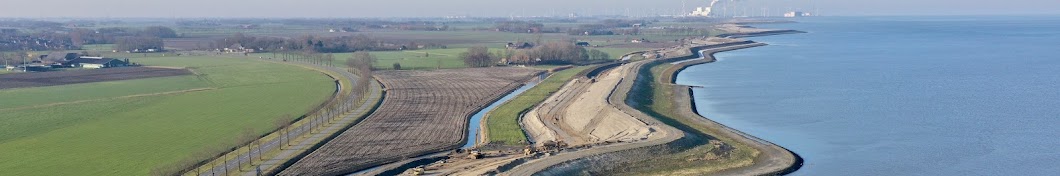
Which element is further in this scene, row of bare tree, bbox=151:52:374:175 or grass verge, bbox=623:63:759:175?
grass verge, bbox=623:63:759:175

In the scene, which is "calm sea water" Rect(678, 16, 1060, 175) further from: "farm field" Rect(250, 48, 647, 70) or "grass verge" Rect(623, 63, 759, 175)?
"farm field" Rect(250, 48, 647, 70)

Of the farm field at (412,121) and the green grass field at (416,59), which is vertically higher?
the green grass field at (416,59)

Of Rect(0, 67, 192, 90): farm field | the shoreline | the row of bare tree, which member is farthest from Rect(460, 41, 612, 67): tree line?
the shoreline

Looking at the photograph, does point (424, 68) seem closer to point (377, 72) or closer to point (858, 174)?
point (377, 72)

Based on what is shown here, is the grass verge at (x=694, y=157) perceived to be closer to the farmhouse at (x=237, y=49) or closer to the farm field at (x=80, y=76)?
the farm field at (x=80, y=76)

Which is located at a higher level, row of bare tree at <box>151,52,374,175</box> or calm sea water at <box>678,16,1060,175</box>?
row of bare tree at <box>151,52,374,175</box>

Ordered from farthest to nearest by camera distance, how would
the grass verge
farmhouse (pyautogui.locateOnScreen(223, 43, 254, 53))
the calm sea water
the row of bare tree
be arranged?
1. farmhouse (pyautogui.locateOnScreen(223, 43, 254, 53))
2. the calm sea water
3. the grass verge
4. the row of bare tree

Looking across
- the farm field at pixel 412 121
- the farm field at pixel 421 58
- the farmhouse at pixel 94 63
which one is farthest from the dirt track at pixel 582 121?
the farmhouse at pixel 94 63
